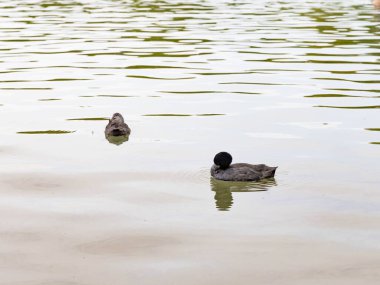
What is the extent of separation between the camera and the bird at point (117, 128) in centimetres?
1492

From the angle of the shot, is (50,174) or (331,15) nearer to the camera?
(50,174)

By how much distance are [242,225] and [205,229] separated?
47cm

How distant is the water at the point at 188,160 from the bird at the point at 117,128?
0.23 m

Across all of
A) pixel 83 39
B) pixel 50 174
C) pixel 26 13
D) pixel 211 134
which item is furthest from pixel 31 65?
pixel 26 13

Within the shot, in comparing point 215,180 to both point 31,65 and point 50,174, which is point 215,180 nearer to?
point 50,174

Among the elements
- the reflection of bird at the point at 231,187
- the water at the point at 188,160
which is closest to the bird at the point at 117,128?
the water at the point at 188,160

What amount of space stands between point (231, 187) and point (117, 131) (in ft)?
11.8

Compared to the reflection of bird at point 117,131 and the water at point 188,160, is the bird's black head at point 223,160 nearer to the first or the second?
the water at point 188,160

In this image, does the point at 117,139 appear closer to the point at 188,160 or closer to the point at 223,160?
the point at 188,160

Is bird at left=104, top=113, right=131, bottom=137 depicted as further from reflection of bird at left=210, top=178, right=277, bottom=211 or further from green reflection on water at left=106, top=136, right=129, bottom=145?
reflection of bird at left=210, top=178, right=277, bottom=211

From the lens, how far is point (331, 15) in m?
39.0

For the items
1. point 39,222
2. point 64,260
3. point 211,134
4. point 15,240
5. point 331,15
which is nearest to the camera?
point 64,260

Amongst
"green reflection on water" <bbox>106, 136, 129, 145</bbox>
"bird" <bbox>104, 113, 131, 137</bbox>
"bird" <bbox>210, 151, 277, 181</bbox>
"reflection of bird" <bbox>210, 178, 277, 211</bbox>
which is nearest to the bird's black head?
"bird" <bbox>210, 151, 277, 181</bbox>

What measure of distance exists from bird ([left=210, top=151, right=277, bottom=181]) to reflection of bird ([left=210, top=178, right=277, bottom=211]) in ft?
0.20
